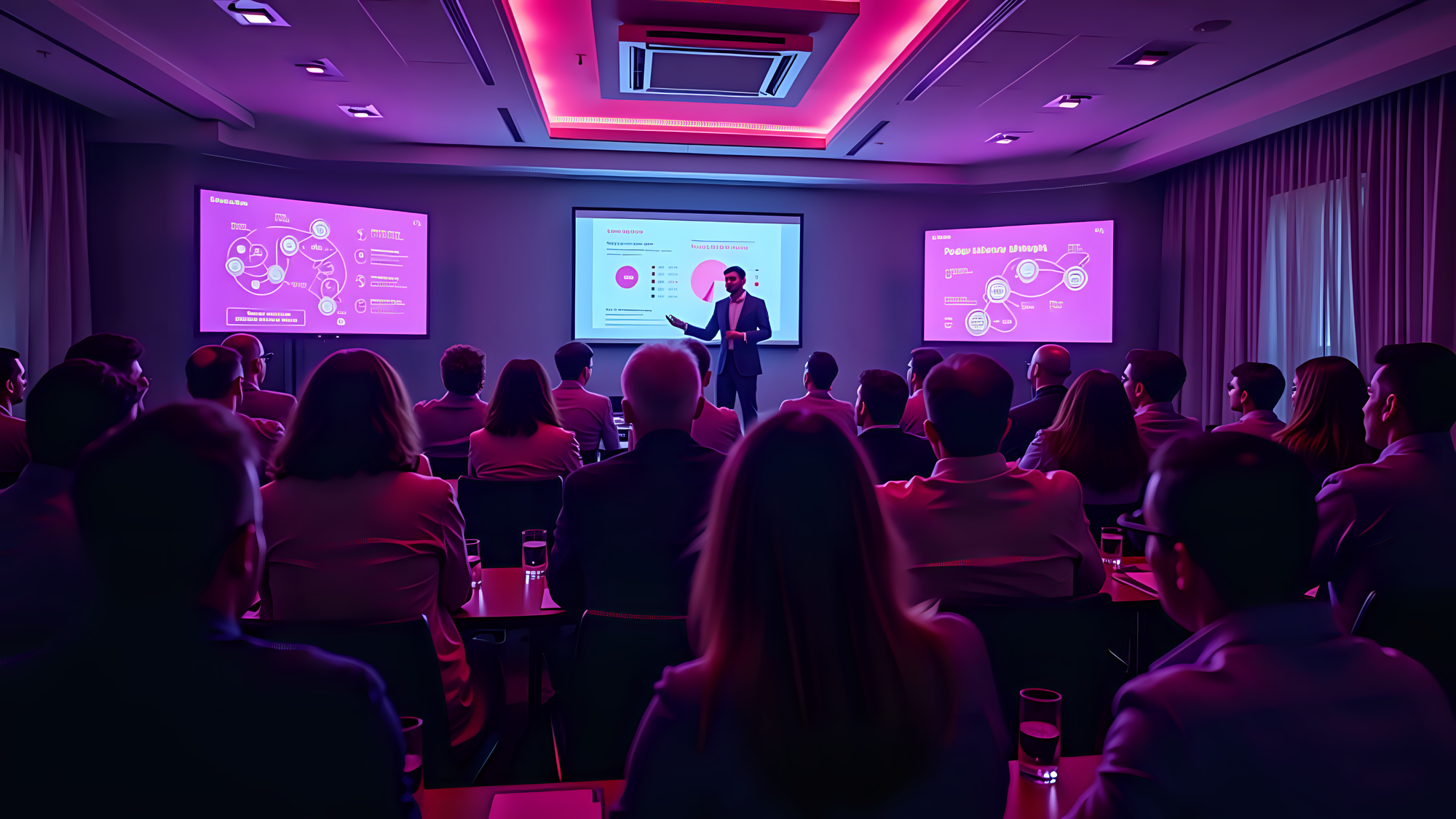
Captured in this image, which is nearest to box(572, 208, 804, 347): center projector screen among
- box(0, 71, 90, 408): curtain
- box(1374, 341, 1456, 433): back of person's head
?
box(0, 71, 90, 408): curtain

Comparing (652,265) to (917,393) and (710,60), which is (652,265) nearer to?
(710,60)

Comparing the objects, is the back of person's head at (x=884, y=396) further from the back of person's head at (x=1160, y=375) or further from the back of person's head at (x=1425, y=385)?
the back of person's head at (x=1425, y=385)

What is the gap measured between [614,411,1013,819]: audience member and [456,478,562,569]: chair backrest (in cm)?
203

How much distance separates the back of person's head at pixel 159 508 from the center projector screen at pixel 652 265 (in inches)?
293

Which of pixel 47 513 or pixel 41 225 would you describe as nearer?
pixel 47 513

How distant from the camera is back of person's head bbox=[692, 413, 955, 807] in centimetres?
82

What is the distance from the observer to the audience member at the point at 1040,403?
4.30m

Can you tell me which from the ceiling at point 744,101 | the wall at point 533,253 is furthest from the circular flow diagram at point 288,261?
the ceiling at point 744,101

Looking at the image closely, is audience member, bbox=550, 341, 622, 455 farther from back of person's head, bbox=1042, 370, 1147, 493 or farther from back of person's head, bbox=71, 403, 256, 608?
back of person's head, bbox=71, 403, 256, 608

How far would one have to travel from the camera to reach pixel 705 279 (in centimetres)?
838

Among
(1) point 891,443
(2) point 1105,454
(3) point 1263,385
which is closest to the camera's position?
(2) point 1105,454

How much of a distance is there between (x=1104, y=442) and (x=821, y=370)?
1.92 meters

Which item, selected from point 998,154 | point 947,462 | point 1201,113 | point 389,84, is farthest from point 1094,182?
point 947,462

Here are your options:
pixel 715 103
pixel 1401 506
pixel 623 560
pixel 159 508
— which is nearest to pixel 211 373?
pixel 623 560
